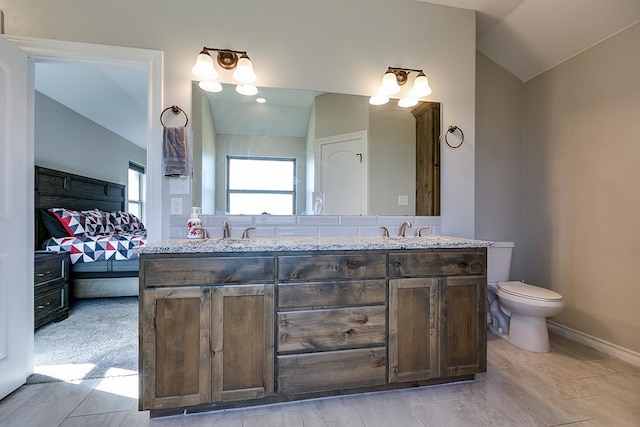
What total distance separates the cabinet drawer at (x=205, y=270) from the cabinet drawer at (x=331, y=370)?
461 millimetres

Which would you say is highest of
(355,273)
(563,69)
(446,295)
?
(563,69)

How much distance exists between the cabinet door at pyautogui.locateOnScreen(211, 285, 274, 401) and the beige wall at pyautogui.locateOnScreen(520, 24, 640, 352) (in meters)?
2.54

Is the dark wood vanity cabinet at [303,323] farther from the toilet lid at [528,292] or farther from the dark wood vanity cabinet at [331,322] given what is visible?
the toilet lid at [528,292]

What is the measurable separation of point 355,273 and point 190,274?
84cm

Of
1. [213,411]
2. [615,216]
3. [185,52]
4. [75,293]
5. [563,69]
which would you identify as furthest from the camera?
[75,293]

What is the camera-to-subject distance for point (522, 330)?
2.18 meters

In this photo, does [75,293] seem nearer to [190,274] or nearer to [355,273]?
[190,274]

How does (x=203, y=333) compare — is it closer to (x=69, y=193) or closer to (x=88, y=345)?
(x=88, y=345)

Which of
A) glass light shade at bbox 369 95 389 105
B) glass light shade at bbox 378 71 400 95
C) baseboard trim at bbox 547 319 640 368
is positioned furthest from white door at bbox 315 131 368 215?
baseboard trim at bbox 547 319 640 368

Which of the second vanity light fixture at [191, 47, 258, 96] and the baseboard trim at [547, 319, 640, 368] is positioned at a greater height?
the second vanity light fixture at [191, 47, 258, 96]

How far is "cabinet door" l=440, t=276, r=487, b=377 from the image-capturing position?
1.63 metres

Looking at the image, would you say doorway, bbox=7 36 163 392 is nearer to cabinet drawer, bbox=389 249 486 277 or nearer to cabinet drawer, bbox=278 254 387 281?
cabinet drawer, bbox=278 254 387 281

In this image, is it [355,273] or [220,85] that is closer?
[355,273]

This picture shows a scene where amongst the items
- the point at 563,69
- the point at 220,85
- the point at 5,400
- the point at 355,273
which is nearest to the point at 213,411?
the point at 355,273
